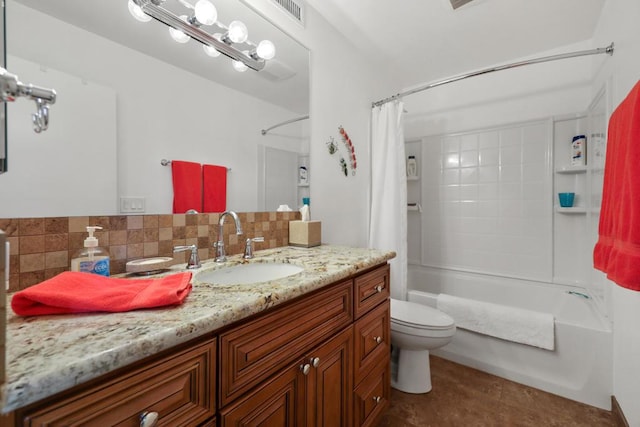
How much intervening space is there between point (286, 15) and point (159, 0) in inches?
28.8

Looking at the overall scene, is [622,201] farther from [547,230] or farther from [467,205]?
[467,205]

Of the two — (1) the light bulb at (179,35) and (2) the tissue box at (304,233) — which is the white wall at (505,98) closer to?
(2) the tissue box at (304,233)

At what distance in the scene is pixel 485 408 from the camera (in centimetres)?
154

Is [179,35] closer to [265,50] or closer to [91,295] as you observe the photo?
[265,50]

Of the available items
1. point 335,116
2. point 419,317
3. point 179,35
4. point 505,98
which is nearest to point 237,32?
point 179,35

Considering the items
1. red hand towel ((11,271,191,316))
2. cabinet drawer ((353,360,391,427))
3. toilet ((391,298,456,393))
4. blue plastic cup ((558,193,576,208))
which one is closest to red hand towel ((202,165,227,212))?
red hand towel ((11,271,191,316))

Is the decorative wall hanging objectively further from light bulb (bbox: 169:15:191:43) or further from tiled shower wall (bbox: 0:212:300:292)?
light bulb (bbox: 169:15:191:43)

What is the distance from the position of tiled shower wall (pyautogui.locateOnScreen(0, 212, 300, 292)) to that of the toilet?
3.44 feet

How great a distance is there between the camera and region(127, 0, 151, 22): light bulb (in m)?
0.95

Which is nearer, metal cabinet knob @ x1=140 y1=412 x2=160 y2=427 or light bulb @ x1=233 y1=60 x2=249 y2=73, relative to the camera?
metal cabinet knob @ x1=140 y1=412 x2=160 y2=427

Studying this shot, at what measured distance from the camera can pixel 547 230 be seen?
2.22m

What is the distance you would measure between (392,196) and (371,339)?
116 centimetres

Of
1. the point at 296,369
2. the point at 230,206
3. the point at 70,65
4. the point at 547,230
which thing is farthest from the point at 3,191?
the point at 547,230

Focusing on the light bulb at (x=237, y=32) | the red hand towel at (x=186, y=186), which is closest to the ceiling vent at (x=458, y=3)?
the light bulb at (x=237, y=32)
